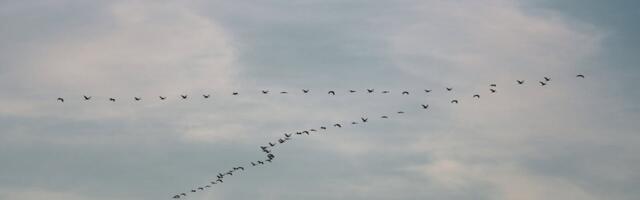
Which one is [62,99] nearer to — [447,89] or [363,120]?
[363,120]

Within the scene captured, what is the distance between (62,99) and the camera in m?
150

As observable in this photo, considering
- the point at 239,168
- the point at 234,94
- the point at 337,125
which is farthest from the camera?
the point at 239,168

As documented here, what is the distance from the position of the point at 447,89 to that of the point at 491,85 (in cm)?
1074

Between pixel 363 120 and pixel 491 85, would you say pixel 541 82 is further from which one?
pixel 363 120

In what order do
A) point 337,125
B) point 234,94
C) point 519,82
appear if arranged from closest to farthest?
point 519,82 < point 234,94 < point 337,125

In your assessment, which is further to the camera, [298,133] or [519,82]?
[298,133]

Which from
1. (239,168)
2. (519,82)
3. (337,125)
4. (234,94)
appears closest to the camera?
(519,82)

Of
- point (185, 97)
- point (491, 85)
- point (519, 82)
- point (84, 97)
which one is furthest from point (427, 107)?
point (84, 97)

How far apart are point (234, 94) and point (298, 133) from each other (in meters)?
15.7

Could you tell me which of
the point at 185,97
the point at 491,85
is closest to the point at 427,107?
the point at 491,85

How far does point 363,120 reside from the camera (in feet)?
488

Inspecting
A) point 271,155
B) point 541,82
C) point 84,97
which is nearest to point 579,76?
point 541,82

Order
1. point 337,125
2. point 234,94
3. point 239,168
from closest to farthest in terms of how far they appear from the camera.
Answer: point 234,94, point 337,125, point 239,168

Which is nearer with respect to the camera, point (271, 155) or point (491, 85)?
point (491, 85)
